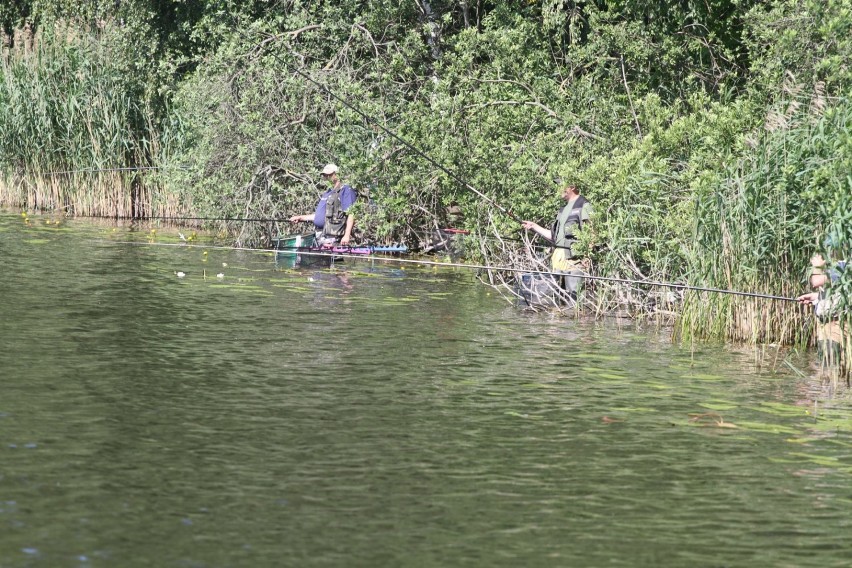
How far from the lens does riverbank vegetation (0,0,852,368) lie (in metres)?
12.6

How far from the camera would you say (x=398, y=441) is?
341 inches

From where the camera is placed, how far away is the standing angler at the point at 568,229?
48.1 feet

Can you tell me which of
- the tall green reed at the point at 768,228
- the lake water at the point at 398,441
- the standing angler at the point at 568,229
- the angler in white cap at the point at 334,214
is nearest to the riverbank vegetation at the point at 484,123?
the tall green reed at the point at 768,228

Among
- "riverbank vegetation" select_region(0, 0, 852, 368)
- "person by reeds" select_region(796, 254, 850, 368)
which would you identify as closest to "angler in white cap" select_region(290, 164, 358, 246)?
"riverbank vegetation" select_region(0, 0, 852, 368)

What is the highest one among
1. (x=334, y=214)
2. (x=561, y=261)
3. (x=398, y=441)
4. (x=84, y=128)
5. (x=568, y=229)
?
(x=84, y=128)

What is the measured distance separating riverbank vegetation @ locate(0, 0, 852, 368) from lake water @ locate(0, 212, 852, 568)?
3.42 feet

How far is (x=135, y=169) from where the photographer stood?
23.5 meters

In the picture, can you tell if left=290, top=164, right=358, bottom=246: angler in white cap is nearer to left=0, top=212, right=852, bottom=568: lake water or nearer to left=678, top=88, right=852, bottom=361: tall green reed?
left=0, top=212, right=852, bottom=568: lake water

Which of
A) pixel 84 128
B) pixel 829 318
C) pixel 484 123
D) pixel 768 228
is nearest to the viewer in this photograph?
pixel 829 318

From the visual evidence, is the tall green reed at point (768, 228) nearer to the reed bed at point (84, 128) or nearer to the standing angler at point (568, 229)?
the standing angler at point (568, 229)

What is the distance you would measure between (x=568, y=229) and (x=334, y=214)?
4.75 meters

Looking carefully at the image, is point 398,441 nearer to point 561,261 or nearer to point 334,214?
point 561,261

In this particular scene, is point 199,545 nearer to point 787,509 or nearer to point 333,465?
point 333,465

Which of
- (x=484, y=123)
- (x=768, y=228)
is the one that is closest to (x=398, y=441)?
(x=768, y=228)
